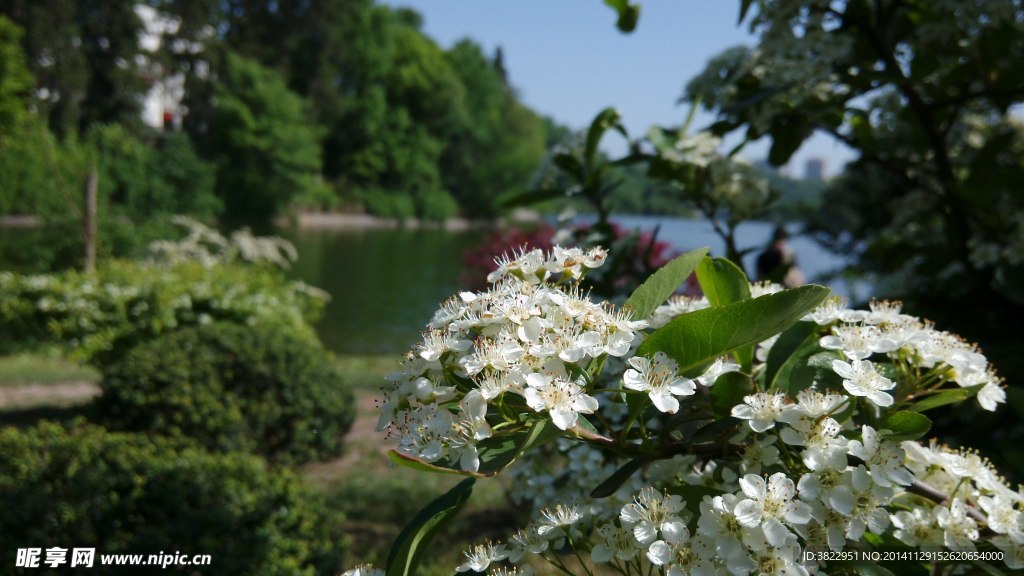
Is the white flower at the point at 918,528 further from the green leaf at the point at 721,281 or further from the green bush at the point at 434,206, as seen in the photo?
the green bush at the point at 434,206

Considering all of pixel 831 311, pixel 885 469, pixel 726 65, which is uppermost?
pixel 726 65

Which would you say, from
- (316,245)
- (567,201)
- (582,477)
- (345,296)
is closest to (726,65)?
(567,201)

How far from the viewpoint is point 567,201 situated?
3.07 metres

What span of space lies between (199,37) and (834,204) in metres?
30.4

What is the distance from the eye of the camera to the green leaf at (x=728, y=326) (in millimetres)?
848

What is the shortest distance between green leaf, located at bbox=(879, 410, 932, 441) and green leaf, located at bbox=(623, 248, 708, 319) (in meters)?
0.30

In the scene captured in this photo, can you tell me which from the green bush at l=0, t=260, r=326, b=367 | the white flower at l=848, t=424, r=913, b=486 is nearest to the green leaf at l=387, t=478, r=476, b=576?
the white flower at l=848, t=424, r=913, b=486

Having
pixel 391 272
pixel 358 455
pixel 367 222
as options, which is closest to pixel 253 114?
pixel 367 222

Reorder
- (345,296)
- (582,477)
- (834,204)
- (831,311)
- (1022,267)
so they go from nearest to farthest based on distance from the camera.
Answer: (831,311) → (582,477) → (1022,267) → (834,204) → (345,296)

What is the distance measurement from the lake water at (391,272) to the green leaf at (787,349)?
3.63 feet

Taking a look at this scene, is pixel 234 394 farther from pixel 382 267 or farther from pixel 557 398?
pixel 382 267

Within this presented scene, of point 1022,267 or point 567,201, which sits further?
point 567,201

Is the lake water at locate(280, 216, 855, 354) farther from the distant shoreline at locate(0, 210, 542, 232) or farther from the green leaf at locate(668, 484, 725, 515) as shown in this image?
the distant shoreline at locate(0, 210, 542, 232)

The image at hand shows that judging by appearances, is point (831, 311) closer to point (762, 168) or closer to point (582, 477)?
point (582, 477)
